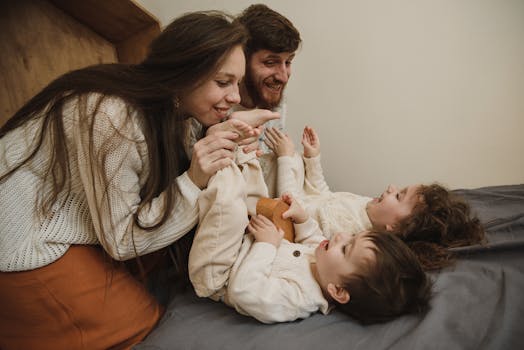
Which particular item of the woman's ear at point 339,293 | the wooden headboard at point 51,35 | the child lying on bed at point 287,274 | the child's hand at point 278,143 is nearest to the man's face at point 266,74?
the child's hand at point 278,143

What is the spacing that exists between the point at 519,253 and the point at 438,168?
65cm

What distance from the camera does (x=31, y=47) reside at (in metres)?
1.29

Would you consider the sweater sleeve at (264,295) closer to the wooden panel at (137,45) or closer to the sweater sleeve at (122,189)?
the sweater sleeve at (122,189)

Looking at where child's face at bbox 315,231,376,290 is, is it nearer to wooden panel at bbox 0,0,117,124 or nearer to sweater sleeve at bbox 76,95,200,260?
sweater sleeve at bbox 76,95,200,260

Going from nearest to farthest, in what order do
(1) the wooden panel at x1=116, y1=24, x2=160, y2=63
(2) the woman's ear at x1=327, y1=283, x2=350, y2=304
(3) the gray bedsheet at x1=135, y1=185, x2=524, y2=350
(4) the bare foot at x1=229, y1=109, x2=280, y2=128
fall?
(3) the gray bedsheet at x1=135, y1=185, x2=524, y2=350
(2) the woman's ear at x1=327, y1=283, x2=350, y2=304
(4) the bare foot at x1=229, y1=109, x2=280, y2=128
(1) the wooden panel at x1=116, y1=24, x2=160, y2=63

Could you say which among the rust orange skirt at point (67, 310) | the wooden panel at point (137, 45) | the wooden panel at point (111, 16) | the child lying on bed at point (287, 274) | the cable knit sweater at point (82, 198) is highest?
the wooden panel at point (111, 16)

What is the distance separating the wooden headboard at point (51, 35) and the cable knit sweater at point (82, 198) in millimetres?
884

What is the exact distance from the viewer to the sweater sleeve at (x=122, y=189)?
0.59 metres

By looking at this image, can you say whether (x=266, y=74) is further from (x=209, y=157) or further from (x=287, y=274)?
(x=287, y=274)

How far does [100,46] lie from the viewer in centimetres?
149

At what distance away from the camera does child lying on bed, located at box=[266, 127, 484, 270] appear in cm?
90

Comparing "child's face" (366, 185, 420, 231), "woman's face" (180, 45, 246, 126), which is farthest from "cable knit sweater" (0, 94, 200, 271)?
"child's face" (366, 185, 420, 231)

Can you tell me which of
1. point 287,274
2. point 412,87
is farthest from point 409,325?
point 412,87

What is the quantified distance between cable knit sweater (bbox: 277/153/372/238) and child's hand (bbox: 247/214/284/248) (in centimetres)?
27
